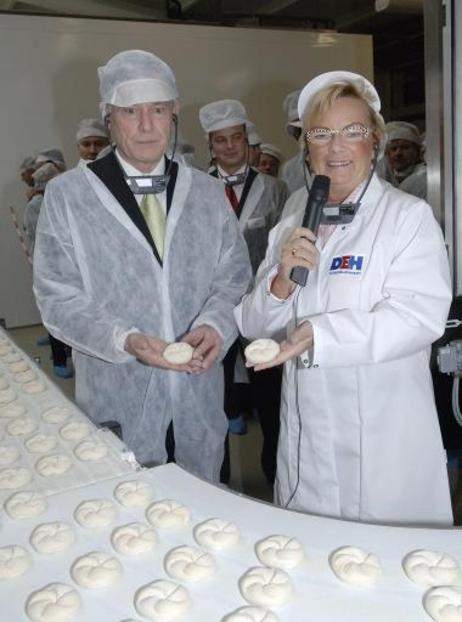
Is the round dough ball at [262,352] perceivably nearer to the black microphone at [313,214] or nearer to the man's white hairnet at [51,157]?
the black microphone at [313,214]

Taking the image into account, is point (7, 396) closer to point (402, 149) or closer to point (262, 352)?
point (262, 352)

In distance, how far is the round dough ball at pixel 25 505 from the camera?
1027mm

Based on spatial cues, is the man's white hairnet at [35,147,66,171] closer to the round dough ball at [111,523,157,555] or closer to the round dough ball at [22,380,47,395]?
the round dough ball at [22,380,47,395]

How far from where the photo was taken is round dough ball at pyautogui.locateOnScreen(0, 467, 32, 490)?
112cm

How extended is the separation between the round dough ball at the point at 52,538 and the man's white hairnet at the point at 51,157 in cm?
450

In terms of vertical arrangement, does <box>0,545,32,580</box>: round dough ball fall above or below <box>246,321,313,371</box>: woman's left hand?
below

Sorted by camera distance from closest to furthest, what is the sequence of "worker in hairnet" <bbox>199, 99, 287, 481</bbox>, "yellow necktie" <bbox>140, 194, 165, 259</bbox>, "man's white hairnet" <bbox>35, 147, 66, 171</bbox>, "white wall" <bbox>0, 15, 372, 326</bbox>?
"yellow necktie" <bbox>140, 194, 165, 259</bbox> < "worker in hairnet" <bbox>199, 99, 287, 481</bbox> < "man's white hairnet" <bbox>35, 147, 66, 171</bbox> < "white wall" <bbox>0, 15, 372, 326</bbox>

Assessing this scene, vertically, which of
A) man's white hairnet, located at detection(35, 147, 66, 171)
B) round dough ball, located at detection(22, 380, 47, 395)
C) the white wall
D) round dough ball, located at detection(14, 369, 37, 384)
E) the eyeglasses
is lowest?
round dough ball, located at detection(22, 380, 47, 395)

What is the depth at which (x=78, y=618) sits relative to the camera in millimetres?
815

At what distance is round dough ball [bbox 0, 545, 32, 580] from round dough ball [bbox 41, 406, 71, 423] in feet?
1.50

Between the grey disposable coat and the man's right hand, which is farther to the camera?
the grey disposable coat

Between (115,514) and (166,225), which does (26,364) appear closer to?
(166,225)

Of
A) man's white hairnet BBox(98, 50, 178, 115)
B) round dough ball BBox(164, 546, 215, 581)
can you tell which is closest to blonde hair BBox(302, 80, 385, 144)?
man's white hairnet BBox(98, 50, 178, 115)

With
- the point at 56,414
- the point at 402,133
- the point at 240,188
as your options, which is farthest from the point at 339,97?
the point at 402,133
